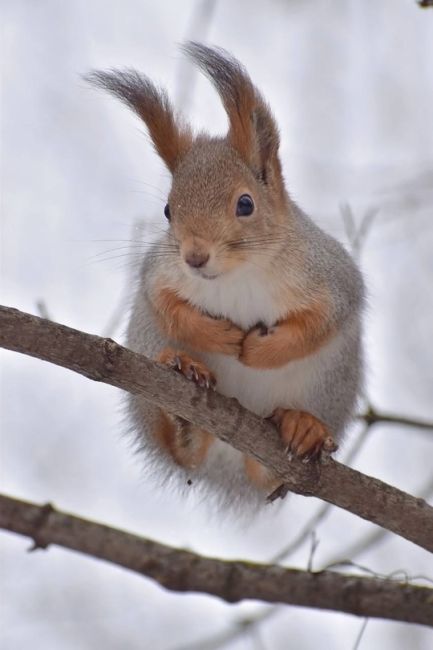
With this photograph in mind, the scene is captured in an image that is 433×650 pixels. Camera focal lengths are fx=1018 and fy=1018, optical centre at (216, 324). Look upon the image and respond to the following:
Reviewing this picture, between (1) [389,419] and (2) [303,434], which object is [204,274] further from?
(1) [389,419]

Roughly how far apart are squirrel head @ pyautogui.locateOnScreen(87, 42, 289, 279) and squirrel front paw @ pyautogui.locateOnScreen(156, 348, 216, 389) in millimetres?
239

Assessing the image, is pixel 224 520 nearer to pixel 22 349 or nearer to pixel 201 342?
pixel 201 342

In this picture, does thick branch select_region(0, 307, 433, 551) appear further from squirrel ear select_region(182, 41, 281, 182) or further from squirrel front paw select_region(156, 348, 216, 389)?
squirrel ear select_region(182, 41, 281, 182)

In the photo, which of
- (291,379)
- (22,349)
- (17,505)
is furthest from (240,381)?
(22,349)

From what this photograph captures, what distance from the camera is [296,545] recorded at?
2.95 meters

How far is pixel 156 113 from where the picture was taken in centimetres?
282

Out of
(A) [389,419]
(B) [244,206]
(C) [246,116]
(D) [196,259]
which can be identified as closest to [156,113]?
(C) [246,116]

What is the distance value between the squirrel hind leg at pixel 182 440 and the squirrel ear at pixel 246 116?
710 millimetres

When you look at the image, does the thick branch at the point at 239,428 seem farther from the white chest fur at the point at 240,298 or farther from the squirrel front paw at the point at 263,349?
the white chest fur at the point at 240,298

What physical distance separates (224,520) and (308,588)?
75 cm

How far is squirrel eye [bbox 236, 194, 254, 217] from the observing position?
2543mm

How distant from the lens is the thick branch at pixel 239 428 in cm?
204

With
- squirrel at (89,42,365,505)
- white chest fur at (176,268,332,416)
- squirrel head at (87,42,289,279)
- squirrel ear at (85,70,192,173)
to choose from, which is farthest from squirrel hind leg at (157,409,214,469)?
squirrel ear at (85,70,192,173)

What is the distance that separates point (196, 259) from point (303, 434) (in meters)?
0.53
